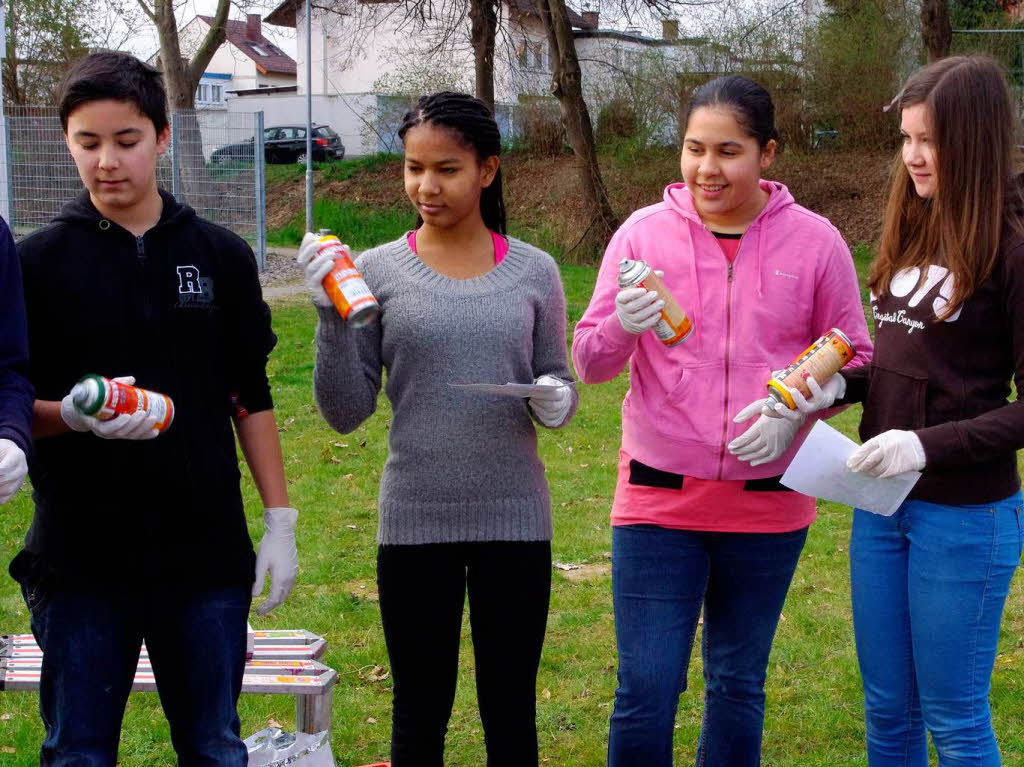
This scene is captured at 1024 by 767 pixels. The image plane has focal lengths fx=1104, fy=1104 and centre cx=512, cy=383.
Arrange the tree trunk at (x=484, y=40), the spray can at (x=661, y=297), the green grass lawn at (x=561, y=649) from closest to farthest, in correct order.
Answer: the spray can at (x=661, y=297), the green grass lawn at (x=561, y=649), the tree trunk at (x=484, y=40)

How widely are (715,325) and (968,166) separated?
0.68 meters

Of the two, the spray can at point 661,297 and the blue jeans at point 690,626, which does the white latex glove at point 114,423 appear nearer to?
the spray can at point 661,297

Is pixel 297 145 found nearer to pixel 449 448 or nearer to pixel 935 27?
pixel 935 27

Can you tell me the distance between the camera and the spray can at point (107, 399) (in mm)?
2090

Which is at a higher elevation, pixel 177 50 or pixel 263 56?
pixel 263 56

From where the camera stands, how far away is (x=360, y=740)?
3754 mm

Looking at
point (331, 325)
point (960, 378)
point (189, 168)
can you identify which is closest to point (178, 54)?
point (189, 168)

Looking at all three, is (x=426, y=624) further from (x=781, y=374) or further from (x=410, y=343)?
(x=781, y=374)

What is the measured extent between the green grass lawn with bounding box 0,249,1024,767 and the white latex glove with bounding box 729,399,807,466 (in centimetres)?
144

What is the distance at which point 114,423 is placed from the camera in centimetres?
212

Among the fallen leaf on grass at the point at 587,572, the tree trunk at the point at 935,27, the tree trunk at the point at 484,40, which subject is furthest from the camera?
the tree trunk at the point at 484,40

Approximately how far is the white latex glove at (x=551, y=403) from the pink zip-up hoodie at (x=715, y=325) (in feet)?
0.58

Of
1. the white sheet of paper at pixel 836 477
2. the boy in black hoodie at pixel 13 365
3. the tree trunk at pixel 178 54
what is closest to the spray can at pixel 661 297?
the white sheet of paper at pixel 836 477

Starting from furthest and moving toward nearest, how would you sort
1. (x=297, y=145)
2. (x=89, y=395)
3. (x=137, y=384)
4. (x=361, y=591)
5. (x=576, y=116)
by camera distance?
(x=297, y=145), (x=576, y=116), (x=361, y=591), (x=137, y=384), (x=89, y=395)
